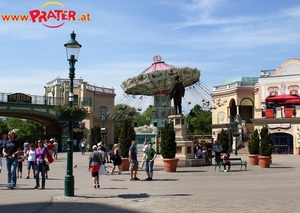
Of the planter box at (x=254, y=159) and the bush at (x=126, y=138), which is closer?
the bush at (x=126, y=138)

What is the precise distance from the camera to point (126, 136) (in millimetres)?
21375

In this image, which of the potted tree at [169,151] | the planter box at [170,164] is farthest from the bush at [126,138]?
the planter box at [170,164]

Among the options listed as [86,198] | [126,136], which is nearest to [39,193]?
[86,198]

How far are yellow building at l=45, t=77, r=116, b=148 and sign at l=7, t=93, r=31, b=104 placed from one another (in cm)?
449

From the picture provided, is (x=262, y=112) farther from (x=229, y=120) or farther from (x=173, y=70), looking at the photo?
(x=173, y=70)

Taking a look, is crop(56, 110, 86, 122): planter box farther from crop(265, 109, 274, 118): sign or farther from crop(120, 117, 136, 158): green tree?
crop(265, 109, 274, 118): sign

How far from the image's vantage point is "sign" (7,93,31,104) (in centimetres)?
4500

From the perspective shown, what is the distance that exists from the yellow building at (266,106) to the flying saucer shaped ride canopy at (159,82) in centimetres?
851

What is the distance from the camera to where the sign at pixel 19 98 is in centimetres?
4500

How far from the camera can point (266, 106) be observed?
50.2 metres

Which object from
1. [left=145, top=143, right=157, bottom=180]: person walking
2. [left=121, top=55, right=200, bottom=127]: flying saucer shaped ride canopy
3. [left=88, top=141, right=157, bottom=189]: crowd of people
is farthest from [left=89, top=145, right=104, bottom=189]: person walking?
[left=121, top=55, right=200, bottom=127]: flying saucer shaped ride canopy

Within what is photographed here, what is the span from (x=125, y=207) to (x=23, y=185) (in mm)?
5881

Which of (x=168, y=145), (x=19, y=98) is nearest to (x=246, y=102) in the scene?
(x=19, y=98)

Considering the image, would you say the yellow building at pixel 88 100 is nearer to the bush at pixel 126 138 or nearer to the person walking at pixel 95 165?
the bush at pixel 126 138
